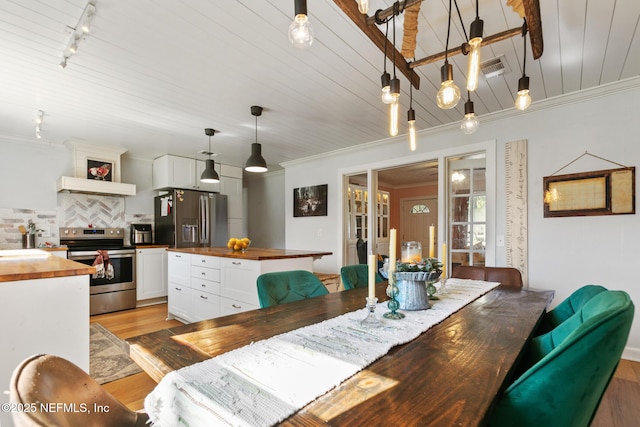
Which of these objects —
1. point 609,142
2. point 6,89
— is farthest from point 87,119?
point 609,142

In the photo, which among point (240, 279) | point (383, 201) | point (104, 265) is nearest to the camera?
point (240, 279)

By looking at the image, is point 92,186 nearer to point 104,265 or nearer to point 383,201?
point 104,265

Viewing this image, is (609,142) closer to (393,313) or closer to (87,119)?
(393,313)

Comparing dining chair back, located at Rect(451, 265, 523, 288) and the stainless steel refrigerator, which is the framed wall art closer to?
the stainless steel refrigerator

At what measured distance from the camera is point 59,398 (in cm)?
58

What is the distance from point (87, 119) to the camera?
128 inches

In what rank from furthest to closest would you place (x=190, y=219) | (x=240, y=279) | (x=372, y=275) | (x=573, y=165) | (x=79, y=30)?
(x=190, y=219) < (x=240, y=279) < (x=573, y=165) < (x=79, y=30) < (x=372, y=275)

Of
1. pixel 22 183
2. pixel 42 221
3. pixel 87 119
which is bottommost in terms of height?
pixel 42 221

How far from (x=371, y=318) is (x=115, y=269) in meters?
4.15

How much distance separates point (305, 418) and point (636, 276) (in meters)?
3.15

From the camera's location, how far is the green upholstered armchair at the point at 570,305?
48.1 inches

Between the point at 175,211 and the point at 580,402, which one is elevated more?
the point at 175,211

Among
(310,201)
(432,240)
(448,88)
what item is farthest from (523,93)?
(310,201)

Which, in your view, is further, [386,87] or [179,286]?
[179,286]
